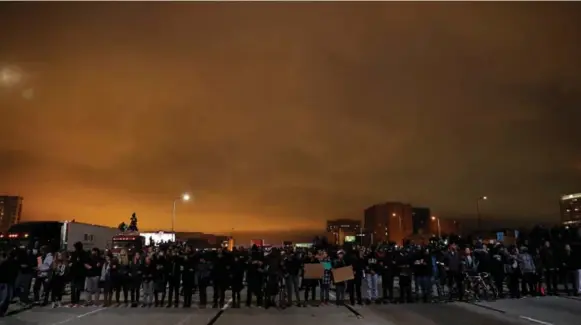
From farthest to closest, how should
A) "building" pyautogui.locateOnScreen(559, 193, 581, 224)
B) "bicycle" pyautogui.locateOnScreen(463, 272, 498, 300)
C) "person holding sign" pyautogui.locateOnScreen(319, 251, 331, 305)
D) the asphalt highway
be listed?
"building" pyautogui.locateOnScreen(559, 193, 581, 224)
"bicycle" pyautogui.locateOnScreen(463, 272, 498, 300)
"person holding sign" pyautogui.locateOnScreen(319, 251, 331, 305)
the asphalt highway

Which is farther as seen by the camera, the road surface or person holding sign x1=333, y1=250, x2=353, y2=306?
person holding sign x1=333, y1=250, x2=353, y2=306

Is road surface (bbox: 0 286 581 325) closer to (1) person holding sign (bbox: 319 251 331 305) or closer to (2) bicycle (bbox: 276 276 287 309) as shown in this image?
(2) bicycle (bbox: 276 276 287 309)

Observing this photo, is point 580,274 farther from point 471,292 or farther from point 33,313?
point 33,313

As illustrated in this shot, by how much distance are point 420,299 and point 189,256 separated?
9.75 m

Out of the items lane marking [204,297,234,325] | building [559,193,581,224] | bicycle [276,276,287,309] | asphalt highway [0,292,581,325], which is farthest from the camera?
building [559,193,581,224]

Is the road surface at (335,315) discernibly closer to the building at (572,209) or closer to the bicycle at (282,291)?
the bicycle at (282,291)

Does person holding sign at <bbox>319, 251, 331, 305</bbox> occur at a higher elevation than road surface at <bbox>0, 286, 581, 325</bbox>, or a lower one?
higher

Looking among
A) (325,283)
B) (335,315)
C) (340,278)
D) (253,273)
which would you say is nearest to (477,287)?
(340,278)

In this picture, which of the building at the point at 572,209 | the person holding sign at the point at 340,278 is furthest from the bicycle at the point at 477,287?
the building at the point at 572,209

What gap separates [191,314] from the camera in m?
15.4

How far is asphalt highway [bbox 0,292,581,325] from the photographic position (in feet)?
→ 45.1

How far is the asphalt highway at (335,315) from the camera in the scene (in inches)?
541

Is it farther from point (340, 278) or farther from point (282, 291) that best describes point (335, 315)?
point (282, 291)

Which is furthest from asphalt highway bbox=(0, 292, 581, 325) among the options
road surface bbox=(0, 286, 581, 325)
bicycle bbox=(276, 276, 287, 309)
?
bicycle bbox=(276, 276, 287, 309)
